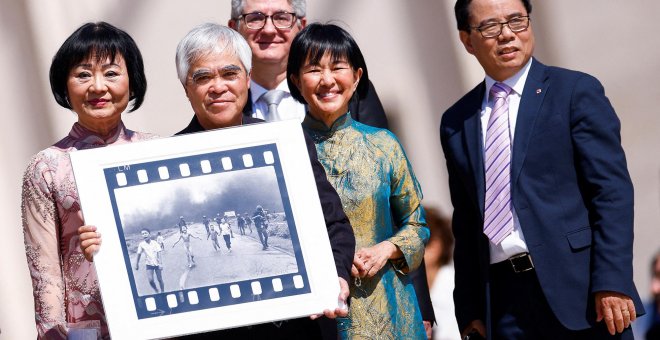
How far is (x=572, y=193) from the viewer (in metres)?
4.64

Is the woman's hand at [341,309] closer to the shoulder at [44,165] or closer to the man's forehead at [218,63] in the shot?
the man's forehead at [218,63]

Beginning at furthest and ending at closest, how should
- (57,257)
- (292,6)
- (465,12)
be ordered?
(292,6) < (465,12) < (57,257)

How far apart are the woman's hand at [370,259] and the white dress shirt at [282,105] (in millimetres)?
850

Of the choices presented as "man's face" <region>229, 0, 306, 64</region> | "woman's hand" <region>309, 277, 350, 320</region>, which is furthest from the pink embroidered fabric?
"man's face" <region>229, 0, 306, 64</region>

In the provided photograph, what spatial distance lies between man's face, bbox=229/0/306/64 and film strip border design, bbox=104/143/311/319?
129 cm

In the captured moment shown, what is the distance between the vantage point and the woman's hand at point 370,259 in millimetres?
4704

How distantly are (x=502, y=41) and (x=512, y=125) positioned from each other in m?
0.31

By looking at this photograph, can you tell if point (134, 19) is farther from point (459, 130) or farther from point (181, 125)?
point (459, 130)

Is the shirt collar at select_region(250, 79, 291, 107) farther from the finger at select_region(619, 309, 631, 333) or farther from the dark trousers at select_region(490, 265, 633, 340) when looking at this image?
the finger at select_region(619, 309, 631, 333)

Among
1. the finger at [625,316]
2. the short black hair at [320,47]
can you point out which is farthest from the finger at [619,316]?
the short black hair at [320,47]

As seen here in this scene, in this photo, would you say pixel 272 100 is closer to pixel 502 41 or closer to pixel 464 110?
pixel 464 110

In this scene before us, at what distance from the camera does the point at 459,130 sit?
16.2 ft

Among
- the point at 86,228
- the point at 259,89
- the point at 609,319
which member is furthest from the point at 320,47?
the point at 609,319

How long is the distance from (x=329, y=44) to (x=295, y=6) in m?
0.77
